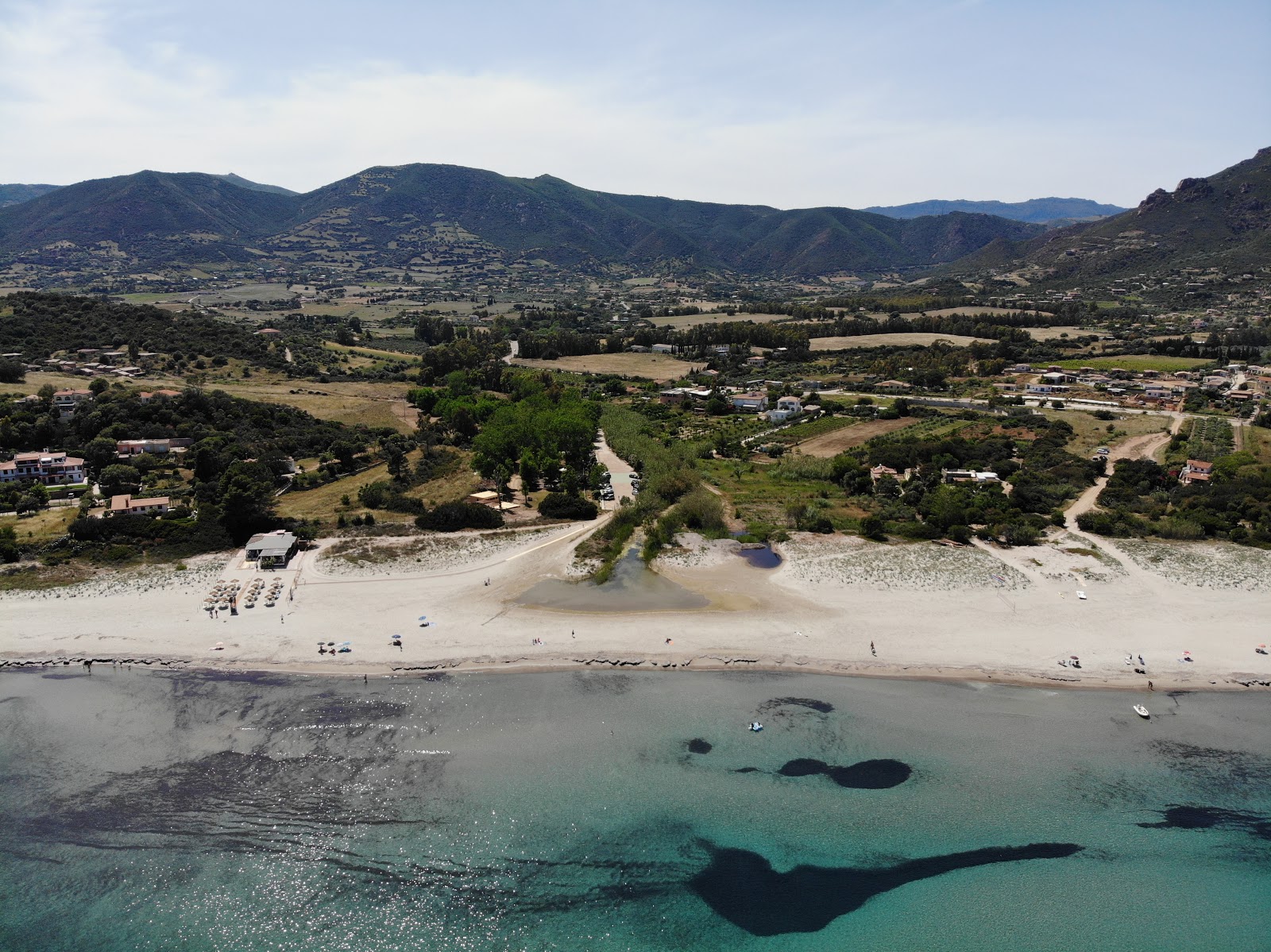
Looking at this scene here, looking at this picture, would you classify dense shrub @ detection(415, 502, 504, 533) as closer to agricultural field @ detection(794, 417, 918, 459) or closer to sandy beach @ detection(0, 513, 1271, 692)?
sandy beach @ detection(0, 513, 1271, 692)

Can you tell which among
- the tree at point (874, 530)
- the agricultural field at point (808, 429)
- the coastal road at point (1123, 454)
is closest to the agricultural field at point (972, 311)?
the coastal road at point (1123, 454)

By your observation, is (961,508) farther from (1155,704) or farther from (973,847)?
(973,847)

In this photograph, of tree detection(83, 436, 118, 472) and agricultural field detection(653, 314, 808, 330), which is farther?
agricultural field detection(653, 314, 808, 330)

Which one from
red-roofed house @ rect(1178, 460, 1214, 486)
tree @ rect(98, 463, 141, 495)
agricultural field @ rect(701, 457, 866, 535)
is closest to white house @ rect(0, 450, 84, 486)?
tree @ rect(98, 463, 141, 495)

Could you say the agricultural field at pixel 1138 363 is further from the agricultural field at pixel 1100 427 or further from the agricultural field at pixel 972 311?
the agricultural field at pixel 972 311

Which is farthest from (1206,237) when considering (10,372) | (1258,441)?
(10,372)

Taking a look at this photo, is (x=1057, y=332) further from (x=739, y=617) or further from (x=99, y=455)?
(x=99, y=455)
